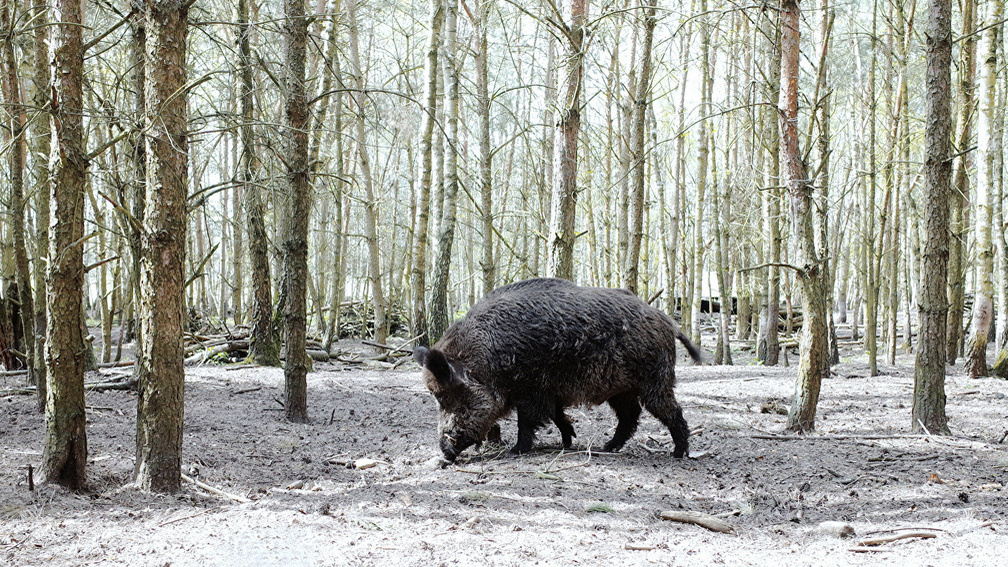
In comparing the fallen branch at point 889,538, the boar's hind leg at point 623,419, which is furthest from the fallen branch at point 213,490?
the fallen branch at point 889,538

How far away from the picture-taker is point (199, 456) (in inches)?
226

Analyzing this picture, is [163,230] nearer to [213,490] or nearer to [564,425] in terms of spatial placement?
[213,490]

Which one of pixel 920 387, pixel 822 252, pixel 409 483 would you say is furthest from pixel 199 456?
pixel 920 387

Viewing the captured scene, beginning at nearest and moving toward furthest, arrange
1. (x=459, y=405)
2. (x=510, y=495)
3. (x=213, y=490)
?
(x=213, y=490) → (x=510, y=495) → (x=459, y=405)

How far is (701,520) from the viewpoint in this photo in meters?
4.52

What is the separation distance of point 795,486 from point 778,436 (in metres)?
1.56

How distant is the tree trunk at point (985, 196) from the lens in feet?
32.9

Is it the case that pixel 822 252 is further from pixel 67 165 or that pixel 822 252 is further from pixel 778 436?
pixel 67 165

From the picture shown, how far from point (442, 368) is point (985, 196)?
8.82 meters

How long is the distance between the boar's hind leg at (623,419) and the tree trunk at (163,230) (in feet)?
12.5

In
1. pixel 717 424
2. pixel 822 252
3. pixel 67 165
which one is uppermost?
pixel 67 165

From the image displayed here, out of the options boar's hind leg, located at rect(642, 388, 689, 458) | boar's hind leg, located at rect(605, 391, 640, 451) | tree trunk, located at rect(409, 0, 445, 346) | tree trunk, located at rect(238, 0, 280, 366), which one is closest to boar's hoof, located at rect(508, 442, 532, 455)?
boar's hind leg, located at rect(605, 391, 640, 451)

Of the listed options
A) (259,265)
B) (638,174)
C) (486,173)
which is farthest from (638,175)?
(259,265)

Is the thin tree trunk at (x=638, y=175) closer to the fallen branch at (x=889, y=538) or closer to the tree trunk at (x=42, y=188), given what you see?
the fallen branch at (x=889, y=538)
